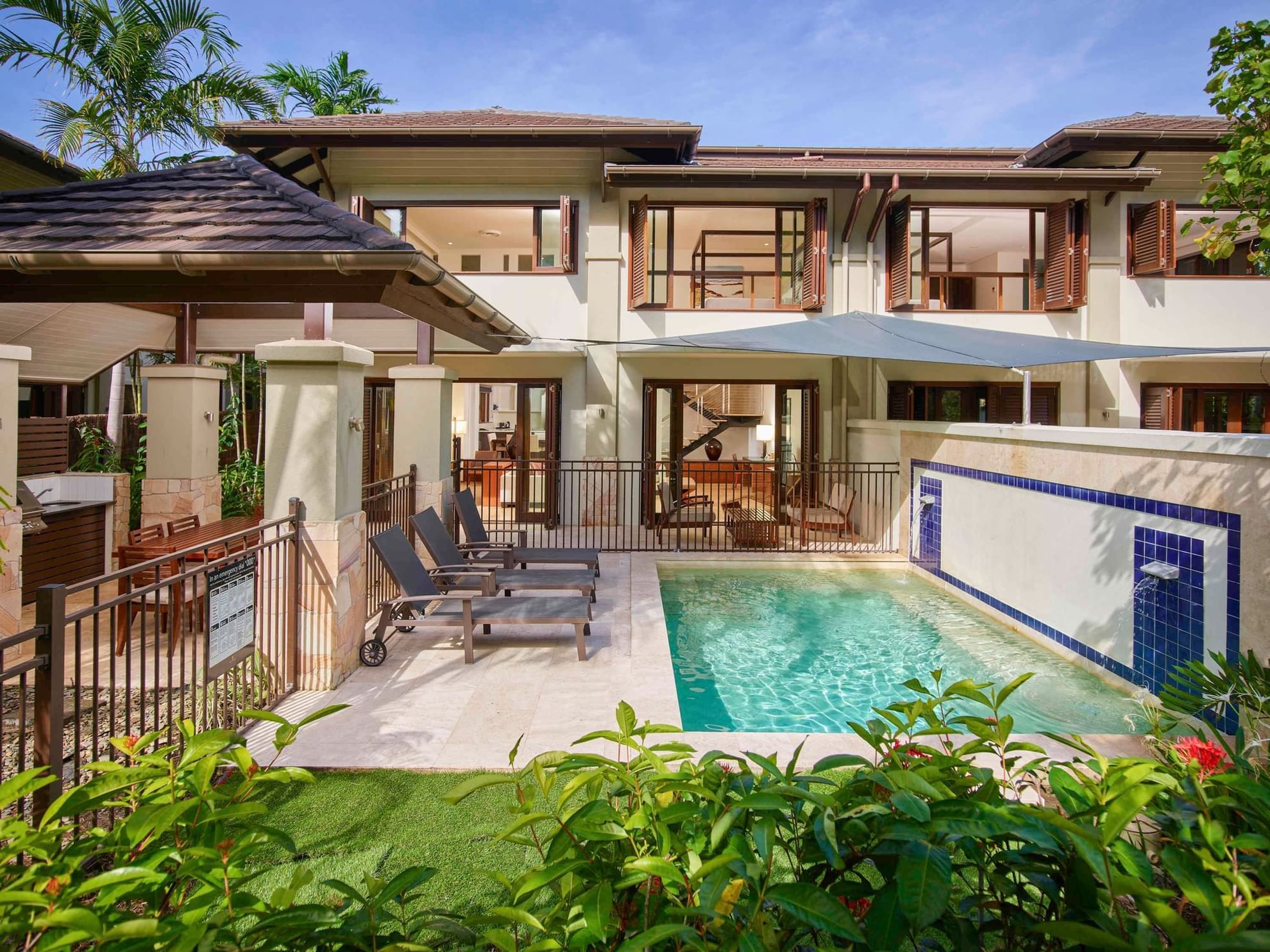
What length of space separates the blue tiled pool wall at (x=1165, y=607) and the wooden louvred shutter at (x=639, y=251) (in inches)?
370

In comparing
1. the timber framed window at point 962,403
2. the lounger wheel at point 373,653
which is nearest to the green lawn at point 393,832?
the lounger wheel at point 373,653

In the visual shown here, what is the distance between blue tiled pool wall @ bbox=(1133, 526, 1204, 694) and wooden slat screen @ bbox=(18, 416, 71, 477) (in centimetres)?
1050

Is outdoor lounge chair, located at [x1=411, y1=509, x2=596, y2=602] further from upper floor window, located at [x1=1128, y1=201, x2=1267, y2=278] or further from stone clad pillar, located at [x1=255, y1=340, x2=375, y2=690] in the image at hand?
upper floor window, located at [x1=1128, y1=201, x2=1267, y2=278]

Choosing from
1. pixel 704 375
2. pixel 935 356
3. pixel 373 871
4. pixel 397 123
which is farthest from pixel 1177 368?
pixel 373 871

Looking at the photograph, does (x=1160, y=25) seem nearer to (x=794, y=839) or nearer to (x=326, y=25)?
(x=326, y=25)

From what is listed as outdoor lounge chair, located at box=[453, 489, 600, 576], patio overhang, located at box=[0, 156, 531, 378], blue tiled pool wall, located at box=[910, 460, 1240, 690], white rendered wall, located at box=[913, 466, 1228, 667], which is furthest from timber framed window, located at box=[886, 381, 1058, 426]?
patio overhang, located at box=[0, 156, 531, 378]

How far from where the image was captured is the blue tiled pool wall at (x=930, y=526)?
9922 mm

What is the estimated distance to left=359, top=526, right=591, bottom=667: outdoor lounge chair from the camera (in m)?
5.94

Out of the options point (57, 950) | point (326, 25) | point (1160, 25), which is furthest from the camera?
point (326, 25)

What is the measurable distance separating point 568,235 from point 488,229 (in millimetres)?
2673

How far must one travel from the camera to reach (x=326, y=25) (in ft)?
96.7

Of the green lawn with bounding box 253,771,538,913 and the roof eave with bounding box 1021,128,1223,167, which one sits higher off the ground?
the roof eave with bounding box 1021,128,1223,167

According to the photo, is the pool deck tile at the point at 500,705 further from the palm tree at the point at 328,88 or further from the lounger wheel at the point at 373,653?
the palm tree at the point at 328,88

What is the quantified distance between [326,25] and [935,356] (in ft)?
99.5
